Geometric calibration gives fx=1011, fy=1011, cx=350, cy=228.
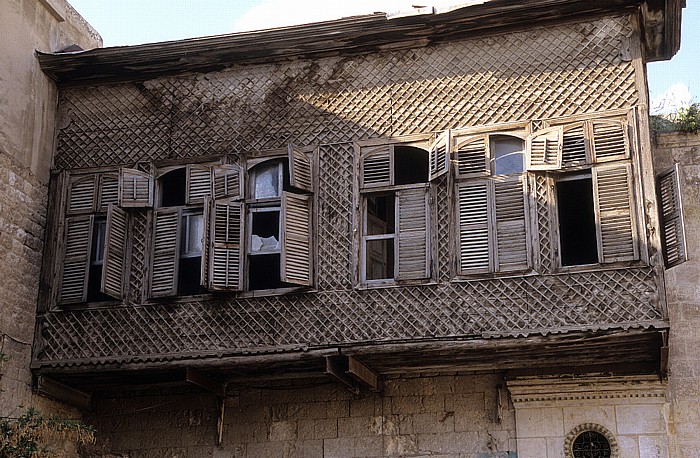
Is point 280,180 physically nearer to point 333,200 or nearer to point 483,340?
point 333,200

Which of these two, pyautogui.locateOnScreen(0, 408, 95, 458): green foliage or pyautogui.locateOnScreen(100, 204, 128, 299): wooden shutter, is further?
pyautogui.locateOnScreen(100, 204, 128, 299): wooden shutter

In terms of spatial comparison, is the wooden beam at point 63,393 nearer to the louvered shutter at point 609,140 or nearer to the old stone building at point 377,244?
the old stone building at point 377,244

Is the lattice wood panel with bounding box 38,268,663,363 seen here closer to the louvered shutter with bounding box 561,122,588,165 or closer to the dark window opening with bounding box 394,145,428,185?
the louvered shutter with bounding box 561,122,588,165

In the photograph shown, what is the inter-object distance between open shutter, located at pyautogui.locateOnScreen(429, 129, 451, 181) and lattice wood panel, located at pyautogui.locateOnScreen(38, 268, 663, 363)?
1.21 metres

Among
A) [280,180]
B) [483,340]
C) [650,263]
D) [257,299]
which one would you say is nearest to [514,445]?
[483,340]

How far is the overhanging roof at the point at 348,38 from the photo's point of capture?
10.7m

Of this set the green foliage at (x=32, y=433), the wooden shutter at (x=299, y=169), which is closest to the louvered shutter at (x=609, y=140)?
the wooden shutter at (x=299, y=169)

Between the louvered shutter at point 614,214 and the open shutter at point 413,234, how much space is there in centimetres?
176

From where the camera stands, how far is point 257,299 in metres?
10.8

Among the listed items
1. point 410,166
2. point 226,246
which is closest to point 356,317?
point 226,246

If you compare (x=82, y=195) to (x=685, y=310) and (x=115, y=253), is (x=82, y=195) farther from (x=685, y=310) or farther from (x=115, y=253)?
(x=685, y=310)

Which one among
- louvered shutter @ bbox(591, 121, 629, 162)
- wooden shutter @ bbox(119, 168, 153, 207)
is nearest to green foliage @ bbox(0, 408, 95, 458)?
wooden shutter @ bbox(119, 168, 153, 207)

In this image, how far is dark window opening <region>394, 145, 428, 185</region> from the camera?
40.7 ft

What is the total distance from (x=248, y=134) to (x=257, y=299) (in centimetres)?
197
